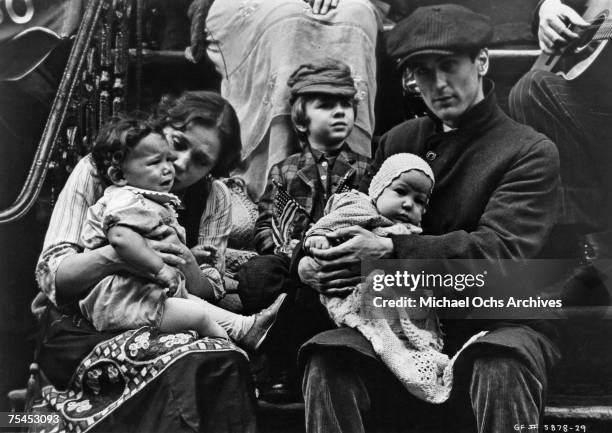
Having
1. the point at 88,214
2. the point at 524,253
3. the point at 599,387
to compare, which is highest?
the point at 88,214

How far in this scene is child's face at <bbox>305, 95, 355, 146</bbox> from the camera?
534 cm

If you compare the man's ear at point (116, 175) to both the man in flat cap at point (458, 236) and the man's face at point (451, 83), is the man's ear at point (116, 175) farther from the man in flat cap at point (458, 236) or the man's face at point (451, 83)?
the man's face at point (451, 83)

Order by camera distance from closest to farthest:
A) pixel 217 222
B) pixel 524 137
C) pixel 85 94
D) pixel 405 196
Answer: pixel 405 196 < pixel 524 137 < pixel 217 222 < pixel 85 94

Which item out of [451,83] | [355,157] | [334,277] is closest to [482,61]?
[451,83]

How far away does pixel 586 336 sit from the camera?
5.17m

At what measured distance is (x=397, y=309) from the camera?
4.94 meters

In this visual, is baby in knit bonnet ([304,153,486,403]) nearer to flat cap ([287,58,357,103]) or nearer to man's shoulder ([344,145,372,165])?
man's shoulder ([344,145,372,165])

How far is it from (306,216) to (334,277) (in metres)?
0.38

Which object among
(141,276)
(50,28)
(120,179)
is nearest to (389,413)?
(141,276)

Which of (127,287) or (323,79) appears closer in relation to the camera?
(127,287)

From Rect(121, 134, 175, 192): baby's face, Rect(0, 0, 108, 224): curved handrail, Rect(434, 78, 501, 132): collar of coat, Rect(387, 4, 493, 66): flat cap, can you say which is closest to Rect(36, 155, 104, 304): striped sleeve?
Rect(121, 134, 175, 192): baby's face

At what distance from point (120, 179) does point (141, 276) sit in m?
0.46

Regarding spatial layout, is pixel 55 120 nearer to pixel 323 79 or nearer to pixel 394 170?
pixel 323 79

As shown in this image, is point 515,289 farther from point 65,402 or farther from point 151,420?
point 65,402
